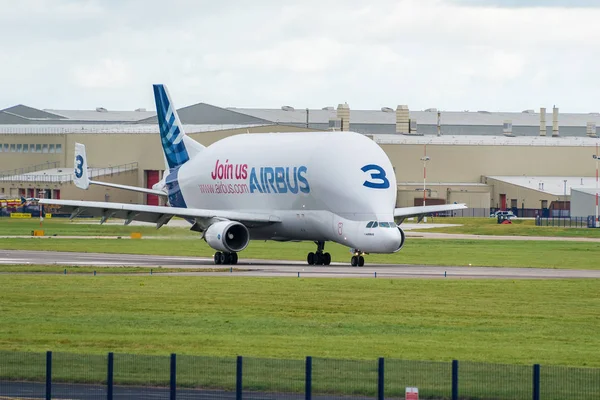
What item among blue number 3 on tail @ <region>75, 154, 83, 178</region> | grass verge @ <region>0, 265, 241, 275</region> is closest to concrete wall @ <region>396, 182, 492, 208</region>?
blue number 3 on tail @ <region>75, 154, 83, 178</region>

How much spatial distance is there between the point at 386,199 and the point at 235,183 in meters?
12.1

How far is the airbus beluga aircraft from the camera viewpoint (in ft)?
231

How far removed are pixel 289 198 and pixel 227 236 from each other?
4138mm

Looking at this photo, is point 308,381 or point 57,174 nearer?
point 308,381

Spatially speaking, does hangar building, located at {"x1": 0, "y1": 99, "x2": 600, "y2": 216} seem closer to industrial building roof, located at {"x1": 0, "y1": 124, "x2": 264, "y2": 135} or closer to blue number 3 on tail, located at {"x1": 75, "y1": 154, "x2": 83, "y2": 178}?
industrial building roof, located at {"x1": 0, "y1": 124, "x2": 264, "y2": 135}

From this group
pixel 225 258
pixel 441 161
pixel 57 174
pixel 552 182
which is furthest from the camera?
pixel 552 182

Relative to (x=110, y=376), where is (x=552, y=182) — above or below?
above

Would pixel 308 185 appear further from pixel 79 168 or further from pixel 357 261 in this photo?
pixel 79 168

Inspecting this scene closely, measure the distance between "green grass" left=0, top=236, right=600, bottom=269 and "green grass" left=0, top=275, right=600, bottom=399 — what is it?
762 inches

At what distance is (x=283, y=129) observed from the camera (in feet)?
518

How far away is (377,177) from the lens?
71312 mm

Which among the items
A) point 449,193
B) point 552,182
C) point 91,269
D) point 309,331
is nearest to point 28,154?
point 449,193

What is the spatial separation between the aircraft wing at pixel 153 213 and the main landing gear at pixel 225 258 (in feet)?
8.84

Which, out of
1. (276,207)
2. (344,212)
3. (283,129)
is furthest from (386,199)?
(283,129)
